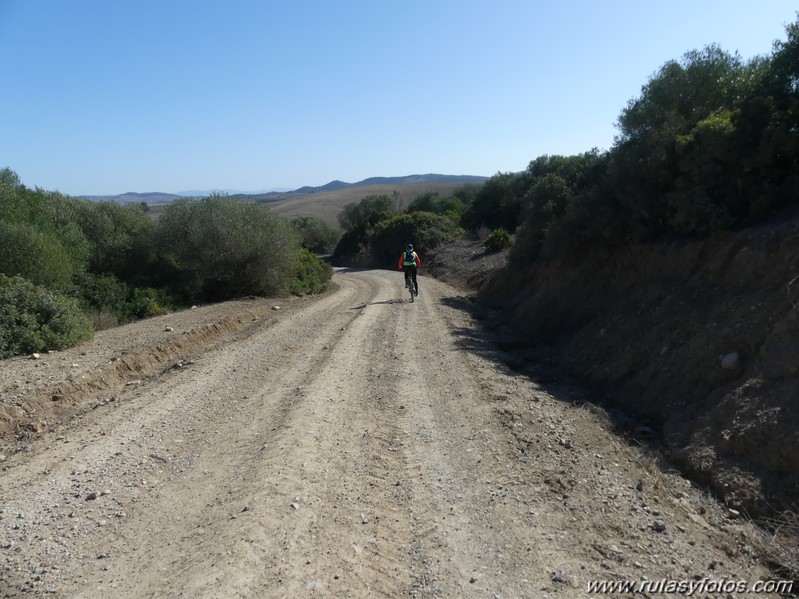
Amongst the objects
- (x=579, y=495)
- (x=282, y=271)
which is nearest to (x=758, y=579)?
(x=579, y=495)

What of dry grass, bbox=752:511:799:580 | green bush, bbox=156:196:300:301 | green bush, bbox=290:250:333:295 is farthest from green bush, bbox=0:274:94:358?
green bush, bbox=290:250:333:295

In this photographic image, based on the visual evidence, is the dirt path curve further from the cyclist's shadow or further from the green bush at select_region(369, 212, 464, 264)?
the green bush at select_region(369, 212, 464, 264)

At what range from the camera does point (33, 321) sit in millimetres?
10641

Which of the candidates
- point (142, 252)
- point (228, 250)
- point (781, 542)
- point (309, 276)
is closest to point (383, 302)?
point (228, 250)

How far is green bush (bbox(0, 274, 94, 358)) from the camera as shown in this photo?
1029cm

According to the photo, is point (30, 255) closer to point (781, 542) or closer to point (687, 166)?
point (687, 166)

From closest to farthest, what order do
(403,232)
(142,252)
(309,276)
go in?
(142,252) → (309,276) → (403,232)

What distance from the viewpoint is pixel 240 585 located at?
11.8 ft

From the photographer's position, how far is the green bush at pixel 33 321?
33.8 feet

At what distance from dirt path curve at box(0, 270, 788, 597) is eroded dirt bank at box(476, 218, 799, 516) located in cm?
61

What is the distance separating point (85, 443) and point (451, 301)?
14.3 meters

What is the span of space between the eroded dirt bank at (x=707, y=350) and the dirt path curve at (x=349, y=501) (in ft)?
2.02

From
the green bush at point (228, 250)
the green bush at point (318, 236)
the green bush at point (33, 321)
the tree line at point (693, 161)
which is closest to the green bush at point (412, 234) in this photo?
the green bush at point (318, 236)

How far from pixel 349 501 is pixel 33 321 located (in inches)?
355
